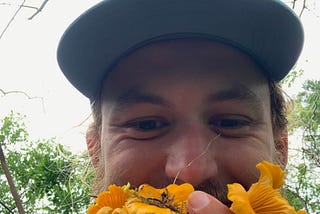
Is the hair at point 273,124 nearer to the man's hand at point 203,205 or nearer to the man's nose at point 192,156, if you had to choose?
the man's nose at point 192,156

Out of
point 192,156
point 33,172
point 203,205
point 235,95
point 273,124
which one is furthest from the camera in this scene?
point 33,172

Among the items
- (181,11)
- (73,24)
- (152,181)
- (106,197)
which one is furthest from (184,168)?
(73,24)

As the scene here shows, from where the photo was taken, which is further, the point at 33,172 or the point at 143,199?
the point at 33,172

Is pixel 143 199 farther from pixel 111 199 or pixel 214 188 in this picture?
pixel 214 188

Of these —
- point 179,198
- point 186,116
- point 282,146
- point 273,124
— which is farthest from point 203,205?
point 282,146

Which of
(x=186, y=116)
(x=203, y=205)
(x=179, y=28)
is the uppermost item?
(x=179, y=28)

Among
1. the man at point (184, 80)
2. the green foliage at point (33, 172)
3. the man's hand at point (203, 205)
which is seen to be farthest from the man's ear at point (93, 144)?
the green foliage at point (33, 172)
